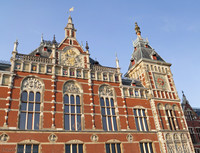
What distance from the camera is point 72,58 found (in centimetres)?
2428

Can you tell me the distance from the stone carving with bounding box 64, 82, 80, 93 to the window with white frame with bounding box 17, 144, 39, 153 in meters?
Result: 7.16

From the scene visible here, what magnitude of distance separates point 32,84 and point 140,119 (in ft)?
48.7

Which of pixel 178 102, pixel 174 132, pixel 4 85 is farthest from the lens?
pixel 178 102

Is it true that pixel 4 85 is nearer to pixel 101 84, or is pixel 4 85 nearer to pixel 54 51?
pixel 54 51

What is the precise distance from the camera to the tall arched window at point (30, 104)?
60.4ft

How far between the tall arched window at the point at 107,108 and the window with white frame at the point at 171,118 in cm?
888

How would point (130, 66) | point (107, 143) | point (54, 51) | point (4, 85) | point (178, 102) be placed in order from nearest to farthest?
1. point (4, 85)
2. point (107, 143)
3. point (54, 51)
4. point (178, 102)
5. point (130, 66)

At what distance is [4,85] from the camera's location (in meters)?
19.1

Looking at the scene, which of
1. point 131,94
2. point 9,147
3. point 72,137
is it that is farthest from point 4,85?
point 131,94

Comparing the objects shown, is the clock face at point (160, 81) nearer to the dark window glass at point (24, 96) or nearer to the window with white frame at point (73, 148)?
the window with white frame at point (73, 148)

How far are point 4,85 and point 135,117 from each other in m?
16.6

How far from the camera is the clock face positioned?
28.8m

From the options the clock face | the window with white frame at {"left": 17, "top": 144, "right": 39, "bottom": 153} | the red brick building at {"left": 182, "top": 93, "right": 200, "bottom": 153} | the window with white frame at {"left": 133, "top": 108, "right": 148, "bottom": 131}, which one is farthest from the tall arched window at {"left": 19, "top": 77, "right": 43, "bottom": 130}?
the red brick building at {"left": 182, "top": 93, "right": 200, "bottom": 153}

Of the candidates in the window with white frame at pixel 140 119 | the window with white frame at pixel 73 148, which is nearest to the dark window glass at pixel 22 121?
the window with white frame at pixel 73 148
